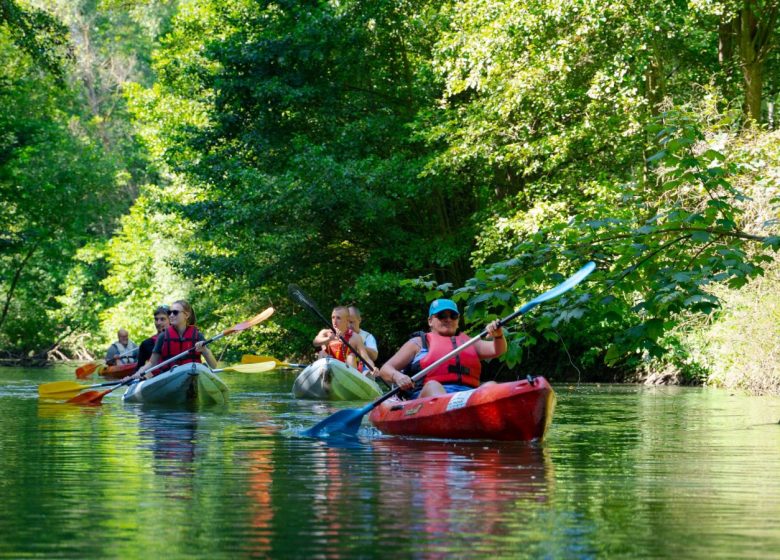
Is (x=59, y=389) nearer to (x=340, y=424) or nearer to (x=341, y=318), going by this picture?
(x=341, y=318)

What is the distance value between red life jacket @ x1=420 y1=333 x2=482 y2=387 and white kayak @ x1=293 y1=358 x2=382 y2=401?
5158 mm

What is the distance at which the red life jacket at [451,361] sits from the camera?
10.6 metres

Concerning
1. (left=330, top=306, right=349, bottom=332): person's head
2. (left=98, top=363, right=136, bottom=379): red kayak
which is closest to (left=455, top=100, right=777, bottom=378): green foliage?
(left=330, top=306, right=349, bottom=332): person's head

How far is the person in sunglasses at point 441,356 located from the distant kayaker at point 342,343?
4.99 meters

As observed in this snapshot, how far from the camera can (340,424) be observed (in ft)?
35.3

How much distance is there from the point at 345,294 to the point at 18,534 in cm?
2040

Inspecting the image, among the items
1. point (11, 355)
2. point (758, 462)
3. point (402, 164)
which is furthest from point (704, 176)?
point (11, 355)

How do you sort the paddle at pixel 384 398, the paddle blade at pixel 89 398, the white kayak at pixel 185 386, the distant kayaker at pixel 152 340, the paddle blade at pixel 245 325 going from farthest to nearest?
the distant kayaker at pixel 152 340 < the paddle blade at pixel 245 325 < the paddle blade at pixel 89 398 < the white kayak at pixel 185 386 < the paddle at pixel 384 398

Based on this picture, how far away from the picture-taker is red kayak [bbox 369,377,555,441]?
31.3ft

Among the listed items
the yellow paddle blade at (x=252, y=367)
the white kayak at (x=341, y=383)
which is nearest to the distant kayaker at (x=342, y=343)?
the white kayak at (x=341, y=383)

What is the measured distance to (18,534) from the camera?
5.31 m

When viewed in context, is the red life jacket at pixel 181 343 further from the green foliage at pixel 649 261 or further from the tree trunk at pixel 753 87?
the tree trunk at pixel 753 87

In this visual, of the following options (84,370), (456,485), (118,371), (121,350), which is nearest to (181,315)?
(456,485)

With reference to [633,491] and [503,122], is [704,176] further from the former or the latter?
[503,122]
